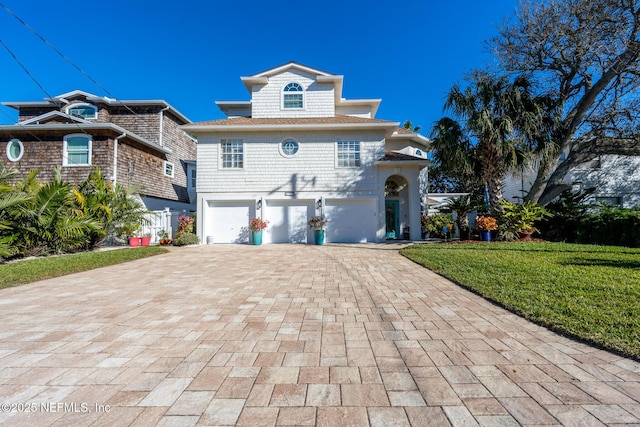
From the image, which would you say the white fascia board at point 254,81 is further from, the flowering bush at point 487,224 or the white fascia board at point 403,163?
the flowering bush at point 487,224

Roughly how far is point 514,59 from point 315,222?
1085cm

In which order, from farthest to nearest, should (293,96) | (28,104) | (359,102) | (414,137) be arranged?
(28,104)
(414,137)
(359,102)
(293,96)

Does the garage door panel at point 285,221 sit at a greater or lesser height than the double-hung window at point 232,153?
lesser

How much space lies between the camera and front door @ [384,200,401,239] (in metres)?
14.8

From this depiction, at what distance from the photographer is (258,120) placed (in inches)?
531

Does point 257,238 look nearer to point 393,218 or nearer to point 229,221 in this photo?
point 229,221

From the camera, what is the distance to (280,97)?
14.0 m

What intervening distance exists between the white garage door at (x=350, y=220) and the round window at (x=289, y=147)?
9.28 feet

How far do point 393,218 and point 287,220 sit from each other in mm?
5951

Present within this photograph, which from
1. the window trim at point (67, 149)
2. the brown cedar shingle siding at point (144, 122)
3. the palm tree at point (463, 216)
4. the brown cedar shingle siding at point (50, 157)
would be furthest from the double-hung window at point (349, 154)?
the window trim at point (67, 149)

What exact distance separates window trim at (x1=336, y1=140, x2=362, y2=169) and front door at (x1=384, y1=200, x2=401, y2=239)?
3158 mm

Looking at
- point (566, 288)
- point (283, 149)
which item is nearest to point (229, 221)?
point (283, 149)

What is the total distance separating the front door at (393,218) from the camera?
14797 mm

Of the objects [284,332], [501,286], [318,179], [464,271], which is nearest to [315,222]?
[318,179]
